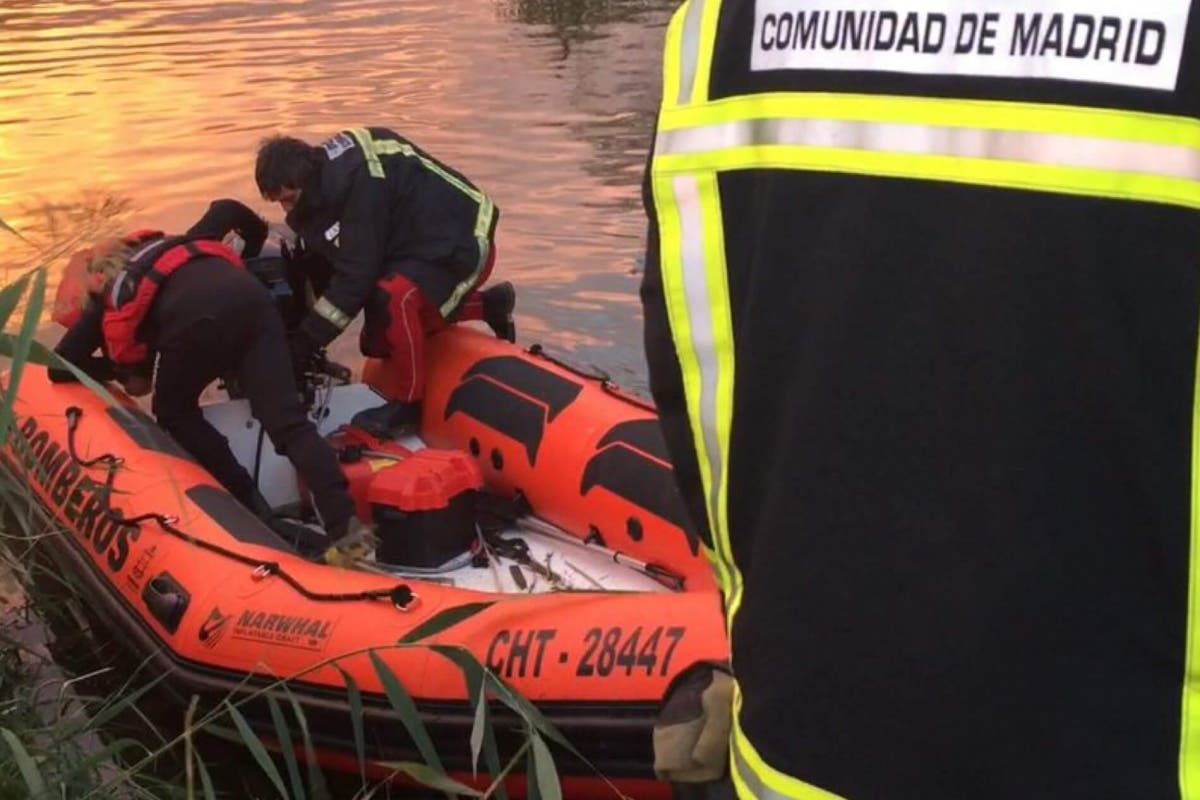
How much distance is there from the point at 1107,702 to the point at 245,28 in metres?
13.4

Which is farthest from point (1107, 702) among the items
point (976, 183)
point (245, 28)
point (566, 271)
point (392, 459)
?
point (245, 28)

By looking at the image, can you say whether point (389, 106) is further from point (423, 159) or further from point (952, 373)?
point (952, 373)

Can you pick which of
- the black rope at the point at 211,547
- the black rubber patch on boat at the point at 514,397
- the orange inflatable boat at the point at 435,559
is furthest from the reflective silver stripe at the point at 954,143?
the black rubber patch on boat at the point at 514,397

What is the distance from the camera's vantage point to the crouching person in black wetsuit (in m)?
3.79

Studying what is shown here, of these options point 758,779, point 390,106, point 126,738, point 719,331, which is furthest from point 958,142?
point 390,106

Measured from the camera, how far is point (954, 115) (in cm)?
82

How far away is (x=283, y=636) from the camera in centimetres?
306

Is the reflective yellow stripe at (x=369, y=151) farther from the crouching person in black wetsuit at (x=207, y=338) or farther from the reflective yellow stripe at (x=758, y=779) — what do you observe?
the reflective yellow stripe at (x=758, y=779)

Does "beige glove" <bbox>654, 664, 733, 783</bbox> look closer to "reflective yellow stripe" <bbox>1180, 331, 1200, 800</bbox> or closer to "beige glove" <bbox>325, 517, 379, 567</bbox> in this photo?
"reflective yellow stripe" <bbox>1180, 331, 1200, 800</bbox>

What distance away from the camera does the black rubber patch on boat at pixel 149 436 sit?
3.86 metres

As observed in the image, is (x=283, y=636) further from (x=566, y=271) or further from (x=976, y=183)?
(x=566, y=271)

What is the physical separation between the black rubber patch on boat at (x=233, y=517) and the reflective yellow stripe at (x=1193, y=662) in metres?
2.81

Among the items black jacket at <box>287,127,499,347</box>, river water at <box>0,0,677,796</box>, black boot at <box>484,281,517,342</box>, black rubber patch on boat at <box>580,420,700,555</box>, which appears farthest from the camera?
river water at <box>0,0,677,796</box>

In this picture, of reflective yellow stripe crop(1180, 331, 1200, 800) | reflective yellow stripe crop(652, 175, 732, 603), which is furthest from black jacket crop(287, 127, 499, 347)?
reflective yellow stripe crop(1180, 331, 1200, 800)
